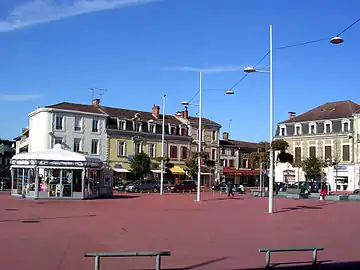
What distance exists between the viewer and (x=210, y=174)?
71.1m

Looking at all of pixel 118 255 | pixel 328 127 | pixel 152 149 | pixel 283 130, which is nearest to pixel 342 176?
pixel 328 127

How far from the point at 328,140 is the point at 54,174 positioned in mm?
37994

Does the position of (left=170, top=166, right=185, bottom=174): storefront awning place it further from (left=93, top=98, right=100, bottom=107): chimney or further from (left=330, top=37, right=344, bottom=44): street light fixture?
(left=330, top=37, right=344, bottom=44): street light fixture

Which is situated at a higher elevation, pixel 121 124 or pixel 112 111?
pixel 112 111

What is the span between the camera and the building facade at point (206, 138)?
226 ft

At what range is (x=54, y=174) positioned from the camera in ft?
106

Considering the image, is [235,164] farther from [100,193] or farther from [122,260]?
[122,260]

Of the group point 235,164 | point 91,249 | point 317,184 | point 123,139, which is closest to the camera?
point 91,249

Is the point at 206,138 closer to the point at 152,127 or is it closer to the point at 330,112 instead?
the point at 152,127

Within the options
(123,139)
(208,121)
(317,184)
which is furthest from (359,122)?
(123,139)

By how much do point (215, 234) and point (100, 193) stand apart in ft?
75.1

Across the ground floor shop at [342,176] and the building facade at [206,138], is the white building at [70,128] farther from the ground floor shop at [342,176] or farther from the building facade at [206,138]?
the ground floor shop at [342,176]

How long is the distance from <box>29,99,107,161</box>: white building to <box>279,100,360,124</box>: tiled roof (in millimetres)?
24849

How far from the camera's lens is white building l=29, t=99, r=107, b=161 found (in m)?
55.2
